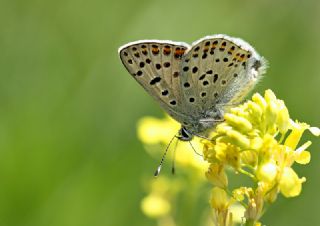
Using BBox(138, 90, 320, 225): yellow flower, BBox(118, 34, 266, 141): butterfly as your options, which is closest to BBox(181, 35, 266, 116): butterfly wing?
BBox(118, 34, 266, 141): butterfly

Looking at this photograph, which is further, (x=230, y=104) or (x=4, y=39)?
(x=4, y=39)

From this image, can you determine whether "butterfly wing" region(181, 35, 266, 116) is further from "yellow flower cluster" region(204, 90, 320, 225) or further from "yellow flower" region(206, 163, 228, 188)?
"yellow flower" region(206, 163, 228, 188)

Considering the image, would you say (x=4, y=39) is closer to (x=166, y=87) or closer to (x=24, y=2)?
(x=24, y=2)

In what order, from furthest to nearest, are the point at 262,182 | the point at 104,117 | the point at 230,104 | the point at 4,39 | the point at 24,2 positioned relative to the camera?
the point at 24,2
the point at 4,39
the point at 104,117
the point at 230,104
the point at 262,182

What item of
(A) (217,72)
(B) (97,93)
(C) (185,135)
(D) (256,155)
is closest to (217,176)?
(D) (256,155)

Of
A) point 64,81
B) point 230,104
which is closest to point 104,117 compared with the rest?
point 64,81

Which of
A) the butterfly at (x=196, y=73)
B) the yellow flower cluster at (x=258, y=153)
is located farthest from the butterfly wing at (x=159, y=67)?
the yellow flower cluster at (x=258, y=153)

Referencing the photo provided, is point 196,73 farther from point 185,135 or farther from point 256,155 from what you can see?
point 256,155
